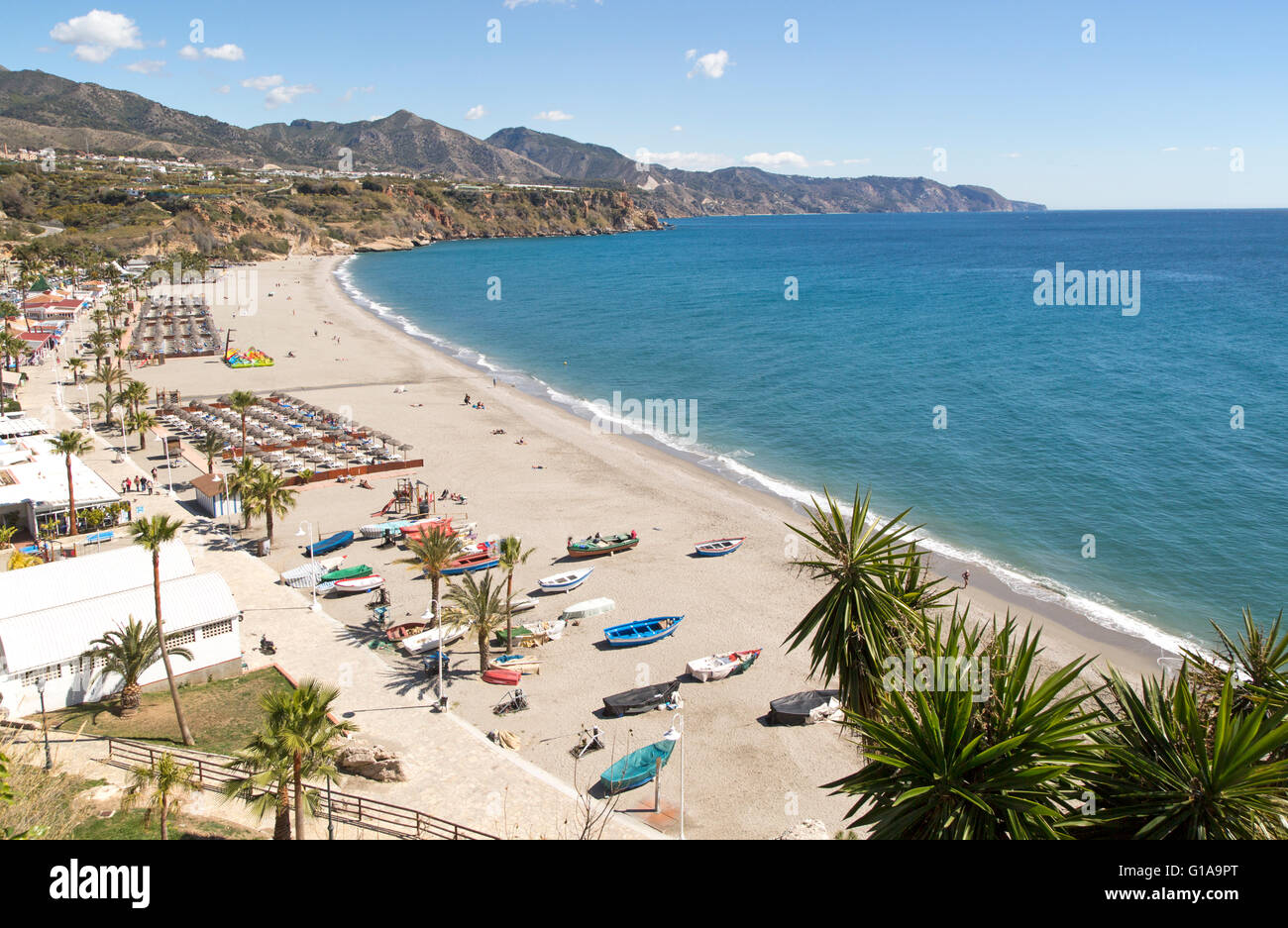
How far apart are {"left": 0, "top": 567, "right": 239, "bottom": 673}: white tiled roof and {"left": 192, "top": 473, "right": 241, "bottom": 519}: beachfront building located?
14657 mm

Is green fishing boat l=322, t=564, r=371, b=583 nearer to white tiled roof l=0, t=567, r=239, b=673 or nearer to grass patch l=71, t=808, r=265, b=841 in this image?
white tiled roof l=0, t=567, r=239, b=673

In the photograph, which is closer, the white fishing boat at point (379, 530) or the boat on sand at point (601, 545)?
the boat on sand at point (601, 545)

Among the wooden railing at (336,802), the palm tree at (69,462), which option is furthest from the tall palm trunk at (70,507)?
the wooden railing at (336,802)

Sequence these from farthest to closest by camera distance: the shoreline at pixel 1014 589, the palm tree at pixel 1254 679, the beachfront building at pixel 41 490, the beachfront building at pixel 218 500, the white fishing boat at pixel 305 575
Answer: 1. the beachfront building at pixel 218 500
2. the beachfront building at pixel 41 490
3. the white fishing boat at pixel 305 575
4. the shoreline at pixel 1014 589
5. the palm tree at pixel 1254 679

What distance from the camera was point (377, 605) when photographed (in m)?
34.0

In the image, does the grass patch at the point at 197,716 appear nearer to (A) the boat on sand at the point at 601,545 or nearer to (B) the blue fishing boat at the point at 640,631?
(B) the blue fishing boat at the point at 640,631

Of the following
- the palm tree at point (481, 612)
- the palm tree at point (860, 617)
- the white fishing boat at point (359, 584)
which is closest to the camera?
the palm tree at point (860, 617)

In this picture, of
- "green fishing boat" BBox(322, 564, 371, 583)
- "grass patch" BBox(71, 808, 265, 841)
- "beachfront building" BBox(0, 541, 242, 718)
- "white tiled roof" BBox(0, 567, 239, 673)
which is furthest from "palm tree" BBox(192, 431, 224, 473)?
"grass patch" BBox(71, 808, 265, 841)

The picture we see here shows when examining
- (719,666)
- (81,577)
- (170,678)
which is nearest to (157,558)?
(170,678)

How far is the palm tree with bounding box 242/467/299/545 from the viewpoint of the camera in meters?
38.4

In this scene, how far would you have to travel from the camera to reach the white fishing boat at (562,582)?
36.6m

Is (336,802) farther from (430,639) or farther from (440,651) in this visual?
(430,639)

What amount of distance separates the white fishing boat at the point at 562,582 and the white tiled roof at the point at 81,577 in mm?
13750
